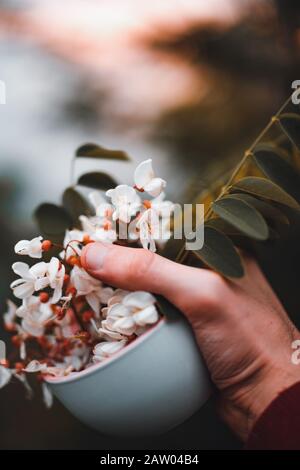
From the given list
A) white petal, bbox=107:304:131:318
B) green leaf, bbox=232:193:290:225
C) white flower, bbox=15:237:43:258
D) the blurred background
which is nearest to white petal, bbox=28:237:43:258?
white flower, bbox=15:237:43:258

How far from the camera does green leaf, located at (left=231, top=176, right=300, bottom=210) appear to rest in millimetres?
526

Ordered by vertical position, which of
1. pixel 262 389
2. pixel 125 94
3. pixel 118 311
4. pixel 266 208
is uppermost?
pixel 125 94

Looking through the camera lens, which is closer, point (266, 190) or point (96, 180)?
point (266, 190)

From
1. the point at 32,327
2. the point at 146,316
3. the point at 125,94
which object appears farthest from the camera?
the point at 125,94

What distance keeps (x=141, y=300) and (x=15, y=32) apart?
3.71 ft

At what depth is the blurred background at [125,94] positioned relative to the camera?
1.05m

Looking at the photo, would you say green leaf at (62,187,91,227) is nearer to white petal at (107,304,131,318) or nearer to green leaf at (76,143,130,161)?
green leaf at (76,143,130,161)

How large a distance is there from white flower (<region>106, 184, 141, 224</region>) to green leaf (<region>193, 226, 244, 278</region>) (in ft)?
0.28

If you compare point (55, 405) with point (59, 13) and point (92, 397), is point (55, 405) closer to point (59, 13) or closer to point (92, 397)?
point (92, 397)

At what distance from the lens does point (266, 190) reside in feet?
1.76

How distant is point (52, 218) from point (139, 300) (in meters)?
0.23

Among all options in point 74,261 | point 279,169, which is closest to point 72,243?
point 74,261

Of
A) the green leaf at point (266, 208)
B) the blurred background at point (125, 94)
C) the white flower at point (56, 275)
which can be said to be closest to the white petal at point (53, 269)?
the white flower at point (56, 275)

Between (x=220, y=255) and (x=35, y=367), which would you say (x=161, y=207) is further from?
(x=35, y=367)
